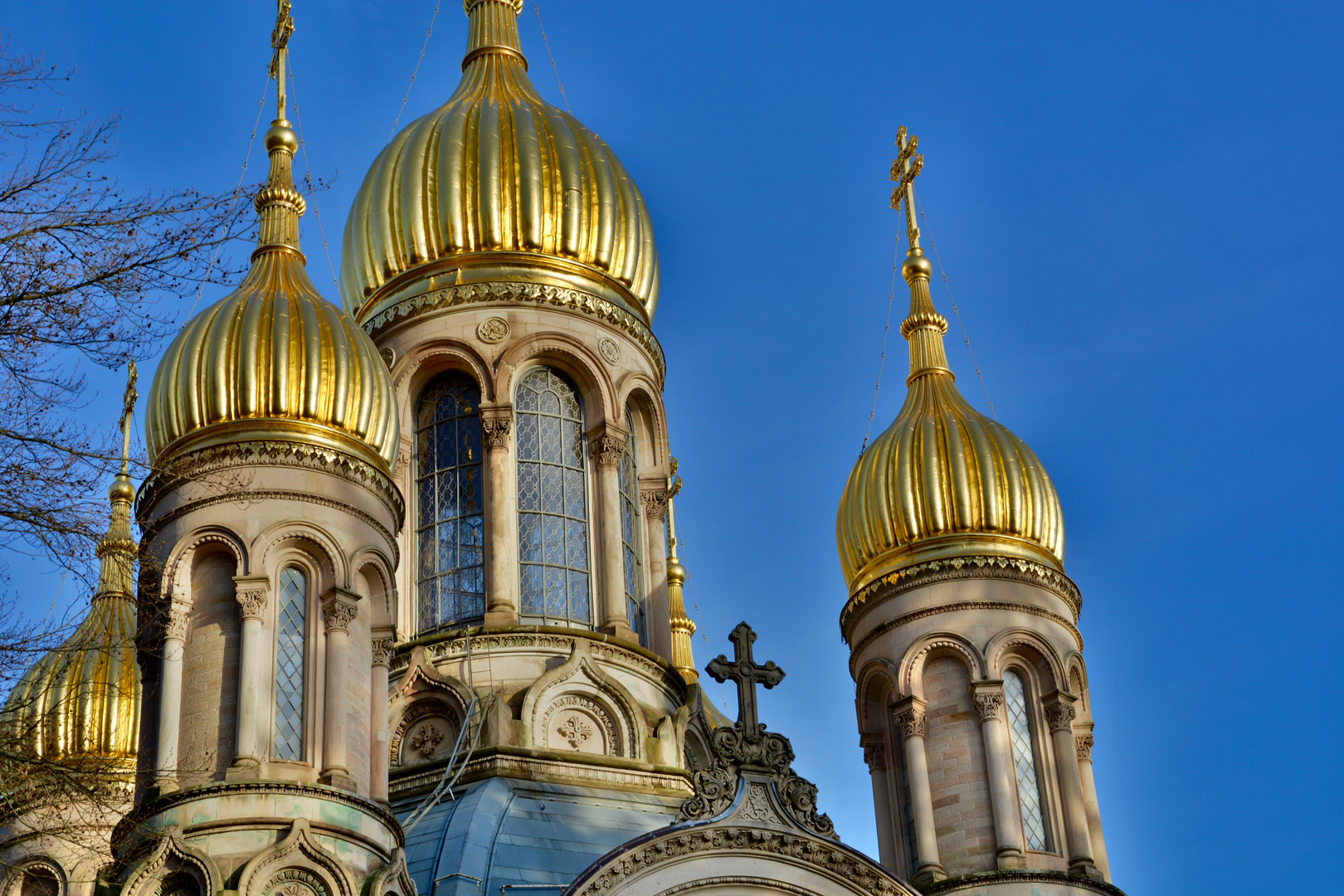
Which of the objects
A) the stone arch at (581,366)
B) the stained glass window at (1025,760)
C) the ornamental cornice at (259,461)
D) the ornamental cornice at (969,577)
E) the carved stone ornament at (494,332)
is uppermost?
the carved stone ornament at (494,332)

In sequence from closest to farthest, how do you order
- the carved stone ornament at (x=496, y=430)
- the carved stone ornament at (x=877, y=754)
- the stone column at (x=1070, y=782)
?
1. the stone column at (x=1070, y=782)
2. the carved stone ornament at (x=877, y=754)
3. the carved stone ornament at (x=496, y=430)

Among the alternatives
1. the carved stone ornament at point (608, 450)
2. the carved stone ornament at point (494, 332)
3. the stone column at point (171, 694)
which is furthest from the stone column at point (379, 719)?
the carved stone ornament at point (494, 332)

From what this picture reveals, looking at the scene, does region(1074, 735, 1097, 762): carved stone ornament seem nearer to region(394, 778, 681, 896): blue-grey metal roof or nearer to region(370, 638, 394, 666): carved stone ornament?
region(394, 778, 681, 896): blue-grey metal roof

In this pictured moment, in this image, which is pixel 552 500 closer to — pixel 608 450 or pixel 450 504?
pixel 608 450

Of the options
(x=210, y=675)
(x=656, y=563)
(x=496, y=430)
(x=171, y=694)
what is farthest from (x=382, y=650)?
(x=656, y=563)

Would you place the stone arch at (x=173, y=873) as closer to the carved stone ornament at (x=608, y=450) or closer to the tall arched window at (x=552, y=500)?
the tall arched window at (x=552, y=500)

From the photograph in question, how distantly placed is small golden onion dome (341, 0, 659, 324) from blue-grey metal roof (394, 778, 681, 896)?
7213 mm

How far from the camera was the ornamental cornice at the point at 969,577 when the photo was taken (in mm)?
24828

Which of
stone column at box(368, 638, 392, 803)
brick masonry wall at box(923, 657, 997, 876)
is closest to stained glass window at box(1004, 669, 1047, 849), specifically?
brick masonry wall at box(923, 657, 997, 876)

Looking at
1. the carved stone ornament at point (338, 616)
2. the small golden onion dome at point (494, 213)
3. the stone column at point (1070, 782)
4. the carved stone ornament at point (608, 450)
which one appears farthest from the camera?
the small golden onion dome at point (494, 213)

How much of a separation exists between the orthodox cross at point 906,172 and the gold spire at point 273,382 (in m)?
10.1

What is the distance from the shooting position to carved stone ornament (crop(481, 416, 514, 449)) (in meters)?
25.7

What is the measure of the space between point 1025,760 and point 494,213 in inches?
379

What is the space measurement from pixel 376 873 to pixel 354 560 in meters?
3.44
